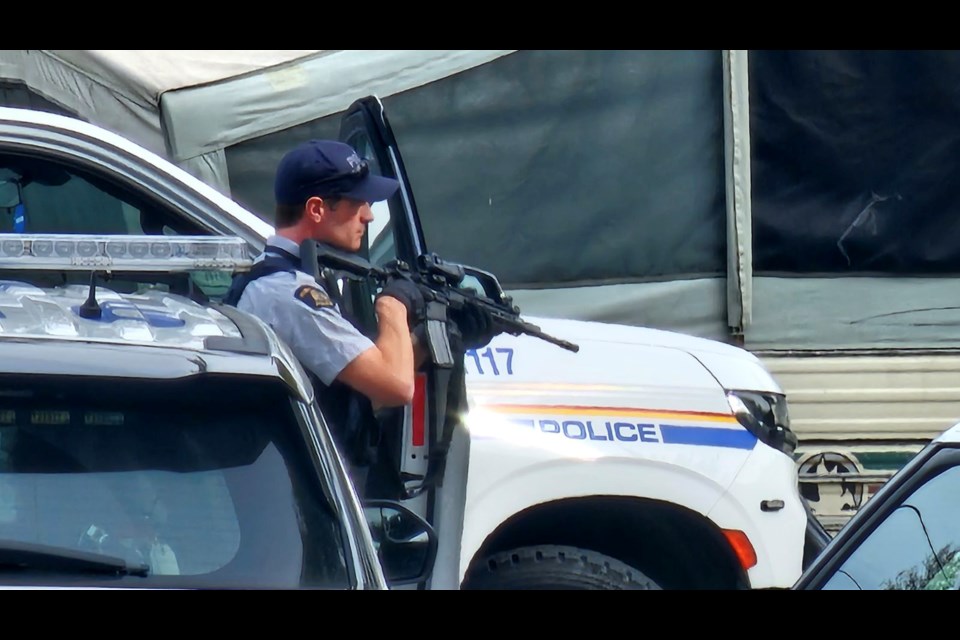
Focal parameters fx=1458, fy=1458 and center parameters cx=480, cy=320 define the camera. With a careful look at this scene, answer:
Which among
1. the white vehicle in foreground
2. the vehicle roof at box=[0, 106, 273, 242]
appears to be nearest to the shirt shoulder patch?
the white vehicle in foreground

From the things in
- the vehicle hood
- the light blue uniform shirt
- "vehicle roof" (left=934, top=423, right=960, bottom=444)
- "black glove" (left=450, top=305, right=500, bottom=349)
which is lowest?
"vehicle roof" (left=934, top=423, right=960, bottom=444)

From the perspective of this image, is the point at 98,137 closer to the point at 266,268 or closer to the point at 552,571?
the point at 266,268

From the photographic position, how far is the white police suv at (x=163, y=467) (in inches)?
95.3

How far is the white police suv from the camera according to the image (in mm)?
2422

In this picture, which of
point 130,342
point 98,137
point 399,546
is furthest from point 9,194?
point 130,342

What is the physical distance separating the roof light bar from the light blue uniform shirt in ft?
0.44

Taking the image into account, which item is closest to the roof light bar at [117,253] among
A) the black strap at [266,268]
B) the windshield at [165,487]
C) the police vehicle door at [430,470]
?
the black strap at [266,268]

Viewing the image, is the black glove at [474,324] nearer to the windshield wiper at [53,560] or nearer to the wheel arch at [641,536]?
A: the wheel arch at [641,536]

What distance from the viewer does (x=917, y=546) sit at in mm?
2816

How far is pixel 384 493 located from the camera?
359 cm

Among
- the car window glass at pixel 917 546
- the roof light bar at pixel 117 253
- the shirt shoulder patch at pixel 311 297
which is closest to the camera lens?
the car window glass at pixel 917 546

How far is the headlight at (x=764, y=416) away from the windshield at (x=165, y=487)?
1860 mm

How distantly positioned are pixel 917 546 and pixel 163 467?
4.71 feet

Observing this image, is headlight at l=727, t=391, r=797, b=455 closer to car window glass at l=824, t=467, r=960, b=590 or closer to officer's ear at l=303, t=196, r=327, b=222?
car window glass at l=824, t=467, r=960, b=590
